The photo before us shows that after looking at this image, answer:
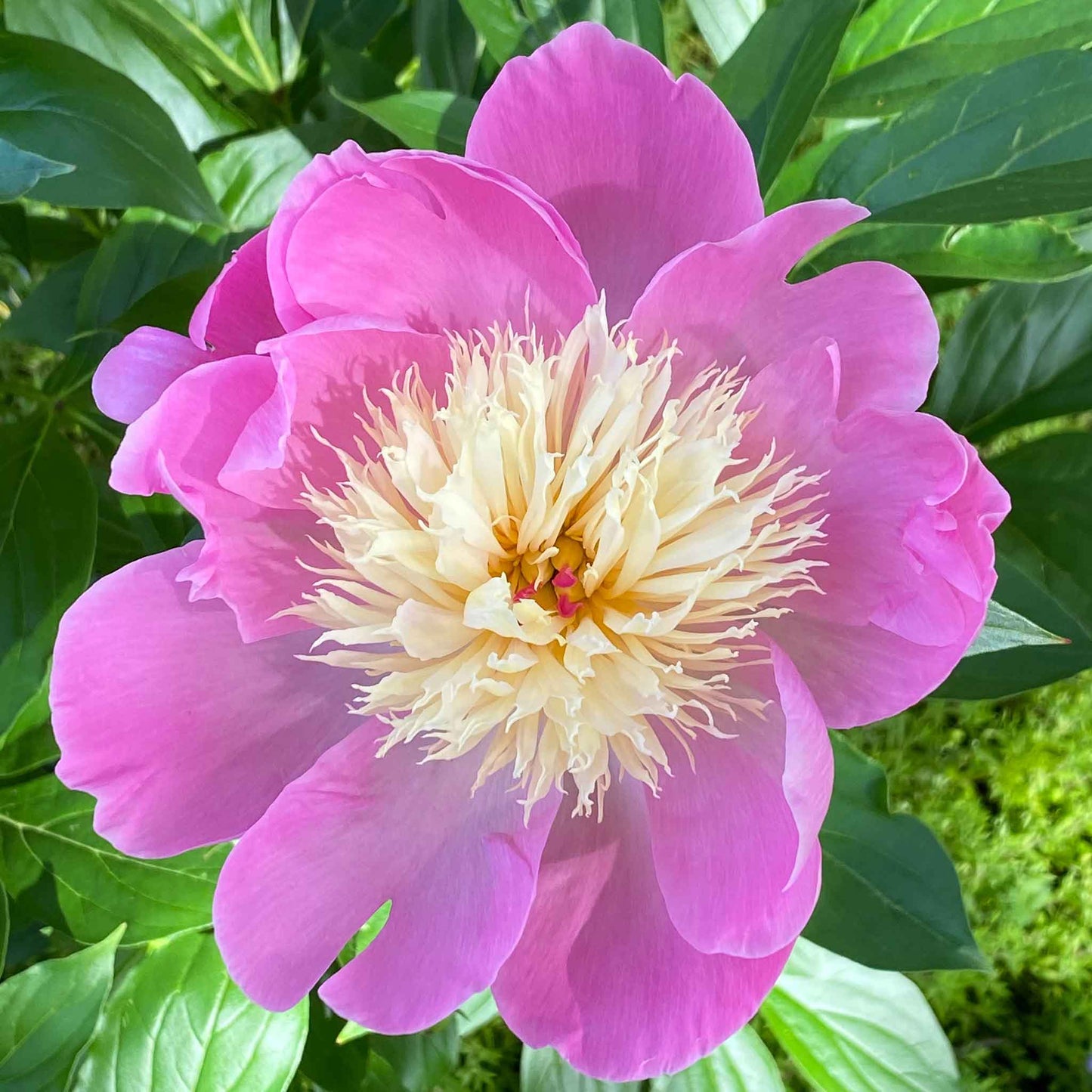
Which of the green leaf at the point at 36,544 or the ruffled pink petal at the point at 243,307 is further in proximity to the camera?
the green leaf at the point at 36,544

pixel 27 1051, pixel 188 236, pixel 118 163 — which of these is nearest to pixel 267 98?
pixel 188 236

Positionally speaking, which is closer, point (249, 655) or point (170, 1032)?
point (249, 655)

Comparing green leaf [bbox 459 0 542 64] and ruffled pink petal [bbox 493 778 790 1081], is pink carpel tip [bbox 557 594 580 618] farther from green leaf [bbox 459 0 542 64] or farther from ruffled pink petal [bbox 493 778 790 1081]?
green leaf [bbox 459 0 542 64]

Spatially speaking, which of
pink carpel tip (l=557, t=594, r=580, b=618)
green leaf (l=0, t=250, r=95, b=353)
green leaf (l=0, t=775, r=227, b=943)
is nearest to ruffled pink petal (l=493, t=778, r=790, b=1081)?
pink carpel tip (l=557, t=594, r=580, b=618)

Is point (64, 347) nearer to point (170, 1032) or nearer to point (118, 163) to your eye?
point (118, 163)

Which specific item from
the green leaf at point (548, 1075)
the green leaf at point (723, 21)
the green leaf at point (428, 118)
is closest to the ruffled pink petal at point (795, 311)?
the green leaf at point (428, 118)

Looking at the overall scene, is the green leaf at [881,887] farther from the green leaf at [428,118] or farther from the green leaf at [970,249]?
the green leaf at [428,118]
